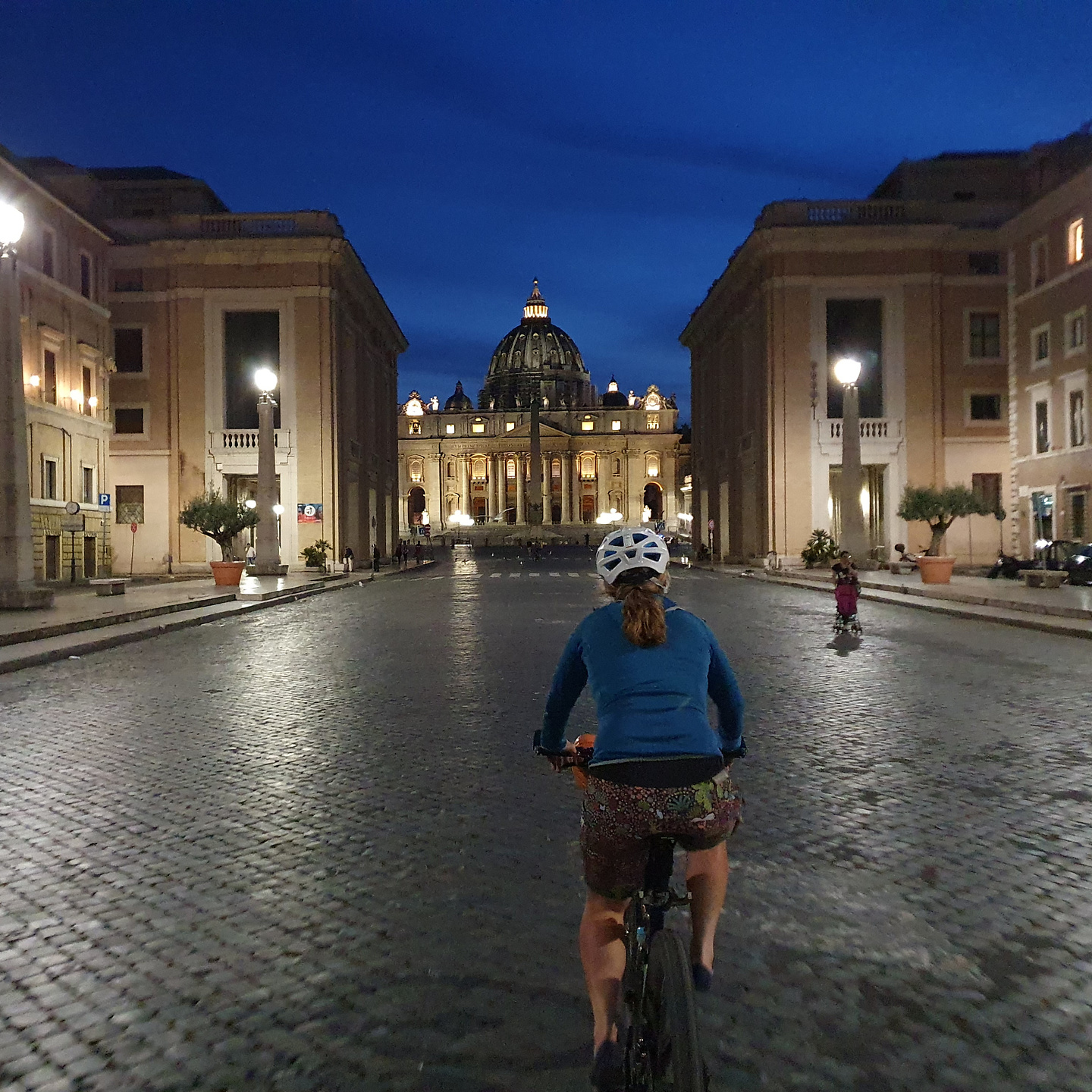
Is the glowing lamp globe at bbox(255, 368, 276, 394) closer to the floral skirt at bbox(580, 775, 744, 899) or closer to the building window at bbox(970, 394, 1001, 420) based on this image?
the building window at bbox(970, 394, 1001, 420)

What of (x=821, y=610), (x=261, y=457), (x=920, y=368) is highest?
(x=920, y=368)

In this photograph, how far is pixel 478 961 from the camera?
3.99m

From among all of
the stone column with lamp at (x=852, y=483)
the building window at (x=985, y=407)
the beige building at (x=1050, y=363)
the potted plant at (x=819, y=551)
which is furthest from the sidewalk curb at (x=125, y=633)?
the building window at (x=985, y=407)

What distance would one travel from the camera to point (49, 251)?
38.2 meters

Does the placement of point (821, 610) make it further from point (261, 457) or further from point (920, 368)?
point (920, 368)

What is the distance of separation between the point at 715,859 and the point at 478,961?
137 centimetres

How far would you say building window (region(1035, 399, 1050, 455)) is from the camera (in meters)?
39.0

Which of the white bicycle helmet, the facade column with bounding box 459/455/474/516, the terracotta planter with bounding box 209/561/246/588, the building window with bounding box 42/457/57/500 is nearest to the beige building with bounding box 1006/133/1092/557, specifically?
the terracotta planter with bounding box 209/561/246/588

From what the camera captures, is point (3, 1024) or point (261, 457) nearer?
point (3, 1024)

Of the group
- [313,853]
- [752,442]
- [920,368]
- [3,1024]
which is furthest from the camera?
[752,442]

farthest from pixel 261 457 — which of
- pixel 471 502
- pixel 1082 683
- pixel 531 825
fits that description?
pixel 471 502

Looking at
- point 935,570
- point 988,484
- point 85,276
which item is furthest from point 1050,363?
point 85,276

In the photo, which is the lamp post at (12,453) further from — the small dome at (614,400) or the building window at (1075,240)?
the small dome at (614,400)

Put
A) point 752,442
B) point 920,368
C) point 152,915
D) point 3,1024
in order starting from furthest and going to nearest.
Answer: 1. point 752,442
2. point 920,368
3. point 152,915
4. point 3,1024
